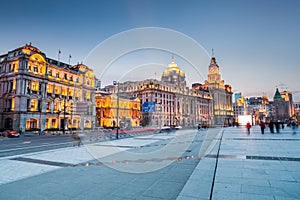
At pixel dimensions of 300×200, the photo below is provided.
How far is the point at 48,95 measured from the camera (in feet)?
A: 181

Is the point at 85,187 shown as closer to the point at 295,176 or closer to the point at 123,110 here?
the point at 295,176

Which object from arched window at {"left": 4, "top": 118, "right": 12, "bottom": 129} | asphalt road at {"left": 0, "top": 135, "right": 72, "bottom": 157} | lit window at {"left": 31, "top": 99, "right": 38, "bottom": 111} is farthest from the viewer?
lit window at {"left": 31, "top": 99, "right": 38, "bottom": 111}

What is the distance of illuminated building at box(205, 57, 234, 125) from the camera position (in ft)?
515

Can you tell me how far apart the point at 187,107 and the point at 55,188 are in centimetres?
12000

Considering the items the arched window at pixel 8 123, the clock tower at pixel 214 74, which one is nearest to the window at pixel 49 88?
the arched window at pixel 8 123

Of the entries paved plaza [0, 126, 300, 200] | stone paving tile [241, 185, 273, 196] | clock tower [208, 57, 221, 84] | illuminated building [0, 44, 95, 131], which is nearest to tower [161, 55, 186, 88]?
clock tower [208, 57, 221, 84]

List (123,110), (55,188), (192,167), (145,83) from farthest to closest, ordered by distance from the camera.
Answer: (145,83) → (123,110) → (192,167) → (55,188)

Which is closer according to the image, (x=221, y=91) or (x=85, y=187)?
(x=85, y=187)

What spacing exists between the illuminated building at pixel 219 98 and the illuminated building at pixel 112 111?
8834 cm

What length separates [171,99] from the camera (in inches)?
4360

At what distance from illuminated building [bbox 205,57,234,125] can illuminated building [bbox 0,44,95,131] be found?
12007 centimetres

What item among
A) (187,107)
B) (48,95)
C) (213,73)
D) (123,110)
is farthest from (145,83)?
(213,73)

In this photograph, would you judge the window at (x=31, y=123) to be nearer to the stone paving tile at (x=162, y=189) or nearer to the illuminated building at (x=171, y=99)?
the illuminated building at (x=171, y=99)

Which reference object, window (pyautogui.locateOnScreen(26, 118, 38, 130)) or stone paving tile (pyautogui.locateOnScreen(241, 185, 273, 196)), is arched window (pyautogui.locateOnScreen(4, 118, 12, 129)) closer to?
window (pyautogui.locateOnScreen(26, 118, 38, 130))
